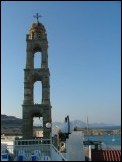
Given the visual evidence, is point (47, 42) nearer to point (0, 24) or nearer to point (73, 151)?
point (73, 151)

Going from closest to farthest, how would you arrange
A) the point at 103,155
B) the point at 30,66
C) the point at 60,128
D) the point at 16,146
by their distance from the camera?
the point at 16,146 < the point at 103,155 < the point at 60,128 < the point at 30,66

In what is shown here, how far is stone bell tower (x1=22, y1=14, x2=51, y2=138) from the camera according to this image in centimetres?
2550

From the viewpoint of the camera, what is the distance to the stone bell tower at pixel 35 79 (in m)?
25.5

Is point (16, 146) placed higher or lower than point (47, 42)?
lower

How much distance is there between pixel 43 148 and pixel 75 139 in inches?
72.9

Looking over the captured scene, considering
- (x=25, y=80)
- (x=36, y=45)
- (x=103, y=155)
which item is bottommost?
(x=103, y=155)

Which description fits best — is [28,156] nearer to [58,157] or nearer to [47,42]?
[58,157]

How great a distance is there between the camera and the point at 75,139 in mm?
20203

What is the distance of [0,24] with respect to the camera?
15516 mm

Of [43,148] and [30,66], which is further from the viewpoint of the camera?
[30,66]

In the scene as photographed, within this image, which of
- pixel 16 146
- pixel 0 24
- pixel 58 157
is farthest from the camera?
pixel 16 146

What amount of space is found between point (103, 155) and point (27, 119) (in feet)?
18.8

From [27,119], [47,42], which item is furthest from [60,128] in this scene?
[47,42]

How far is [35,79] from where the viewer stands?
26.8 m
